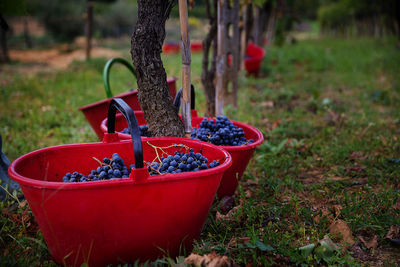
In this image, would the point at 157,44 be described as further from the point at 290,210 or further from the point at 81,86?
the point at 81,86

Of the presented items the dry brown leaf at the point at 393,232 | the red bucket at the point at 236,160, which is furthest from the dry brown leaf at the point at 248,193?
the dry brown leaf at the point at 393,232

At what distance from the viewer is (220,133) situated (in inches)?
85.8

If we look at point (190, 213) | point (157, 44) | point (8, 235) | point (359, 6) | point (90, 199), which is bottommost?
point (8, 235)

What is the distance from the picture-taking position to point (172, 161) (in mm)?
1693

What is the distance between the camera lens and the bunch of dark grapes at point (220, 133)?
219 centimetres

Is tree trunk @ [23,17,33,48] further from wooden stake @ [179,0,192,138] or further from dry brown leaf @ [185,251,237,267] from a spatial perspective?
dry brown leaf @ [185,251,237,267]

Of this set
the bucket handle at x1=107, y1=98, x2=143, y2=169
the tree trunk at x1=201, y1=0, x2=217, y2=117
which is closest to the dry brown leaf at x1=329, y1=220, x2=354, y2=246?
the bucket handle at x1=107, y1=98, x2=143, y2=169

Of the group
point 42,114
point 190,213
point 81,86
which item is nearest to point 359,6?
point 81,86

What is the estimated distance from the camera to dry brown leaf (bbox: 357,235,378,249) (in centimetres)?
172

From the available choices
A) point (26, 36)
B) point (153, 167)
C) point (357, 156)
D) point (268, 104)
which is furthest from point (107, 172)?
point (26, 36)

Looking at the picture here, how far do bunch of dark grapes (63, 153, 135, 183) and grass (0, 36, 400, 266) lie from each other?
35 cm

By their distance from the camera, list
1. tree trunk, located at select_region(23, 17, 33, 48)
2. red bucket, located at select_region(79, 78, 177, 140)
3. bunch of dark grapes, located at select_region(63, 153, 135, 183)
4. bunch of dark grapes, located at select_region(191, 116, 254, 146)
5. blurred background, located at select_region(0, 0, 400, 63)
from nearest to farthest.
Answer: bunch of dark grapes, located at select_region(63, 153, 135, 183) < bunch of dark grapes, located at select_region(191, 116, 254, 146) < red bucket, located at select_region(79, 78, 177, 140) < blurred background, located at select_region(0, 0, 400, 63) < tree trunk, located at select_region(23, 17, 33, 48)

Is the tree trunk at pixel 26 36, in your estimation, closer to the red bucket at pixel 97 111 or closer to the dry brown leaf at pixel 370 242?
the red bucket at pixel 97 111

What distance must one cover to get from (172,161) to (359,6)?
24.5m
